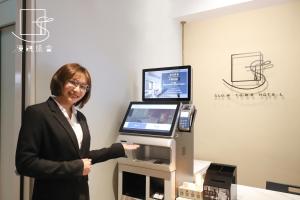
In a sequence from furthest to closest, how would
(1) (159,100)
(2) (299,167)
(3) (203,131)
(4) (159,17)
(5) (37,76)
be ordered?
1. (3) (203,131)
2. (4) (159,17)
3. (2) (299,167)
4. (1) (159,100)
5. (5) (37,76)

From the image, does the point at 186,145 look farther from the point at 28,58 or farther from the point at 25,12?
the point at 25,12

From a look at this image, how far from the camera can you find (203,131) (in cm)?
306

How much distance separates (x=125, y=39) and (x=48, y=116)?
120cm

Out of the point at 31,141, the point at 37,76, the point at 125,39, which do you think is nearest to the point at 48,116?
the point at 31,141

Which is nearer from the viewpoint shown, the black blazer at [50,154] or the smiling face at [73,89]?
the black blazer at [50,154]

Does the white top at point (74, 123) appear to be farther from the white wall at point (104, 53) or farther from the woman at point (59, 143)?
the white wall at point (104, 53)

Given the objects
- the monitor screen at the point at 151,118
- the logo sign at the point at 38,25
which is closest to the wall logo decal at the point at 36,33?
the logo sign at the point at 38,25

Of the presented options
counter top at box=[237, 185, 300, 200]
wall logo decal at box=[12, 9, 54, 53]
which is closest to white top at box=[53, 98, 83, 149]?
wall logo decal at box=[12, 9, 54, 53]

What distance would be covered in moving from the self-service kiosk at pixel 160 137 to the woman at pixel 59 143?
539mm

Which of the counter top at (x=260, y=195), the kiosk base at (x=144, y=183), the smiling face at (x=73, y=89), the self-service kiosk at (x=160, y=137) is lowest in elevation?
the counter top at (x=260, y=195)

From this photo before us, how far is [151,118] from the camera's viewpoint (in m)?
1.85

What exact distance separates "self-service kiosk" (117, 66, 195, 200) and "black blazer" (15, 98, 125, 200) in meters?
0.58

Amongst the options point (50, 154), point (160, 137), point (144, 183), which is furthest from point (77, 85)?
point (144, 183)

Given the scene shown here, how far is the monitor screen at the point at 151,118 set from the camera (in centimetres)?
174
